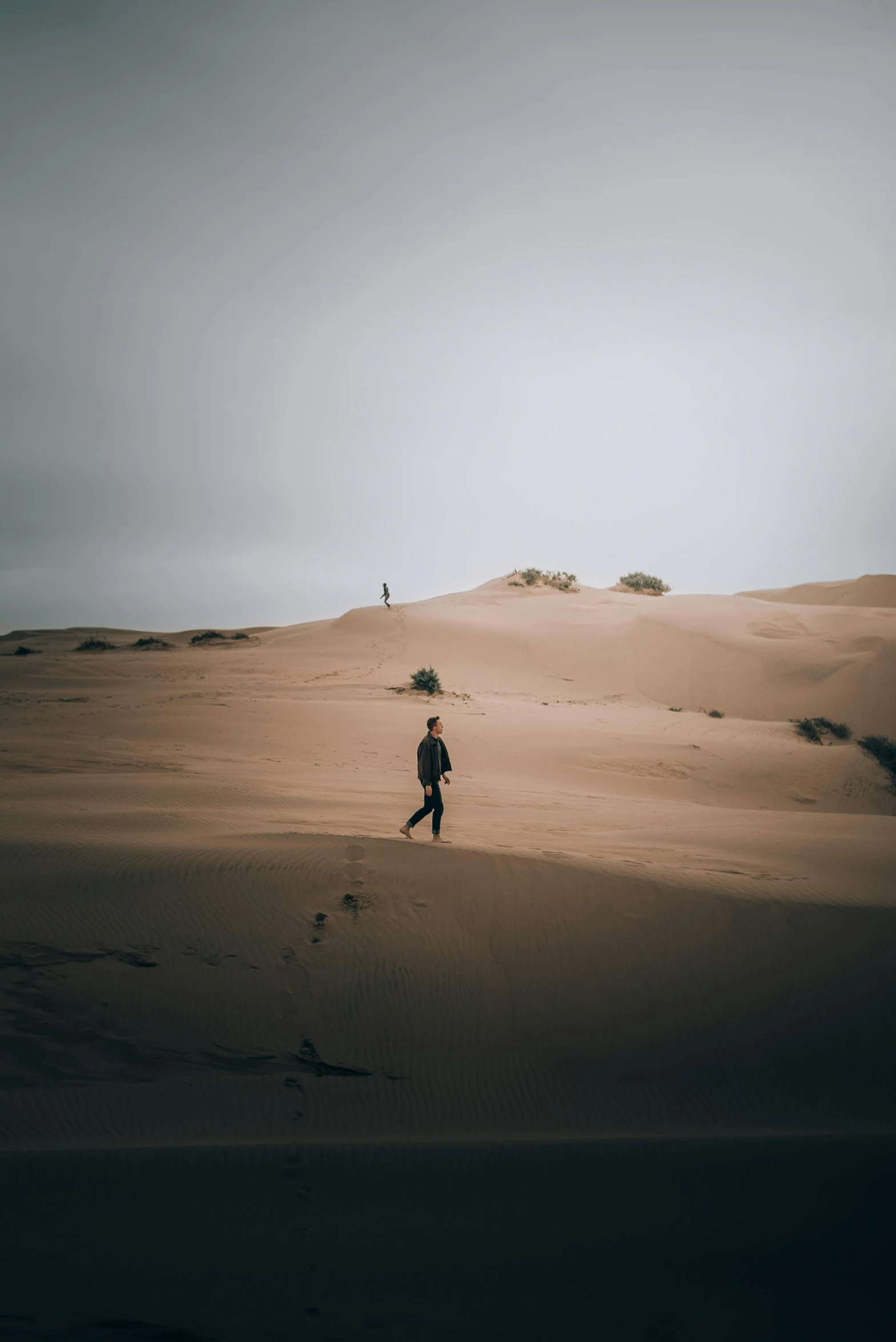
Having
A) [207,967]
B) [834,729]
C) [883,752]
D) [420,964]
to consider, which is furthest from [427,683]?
[207,967]

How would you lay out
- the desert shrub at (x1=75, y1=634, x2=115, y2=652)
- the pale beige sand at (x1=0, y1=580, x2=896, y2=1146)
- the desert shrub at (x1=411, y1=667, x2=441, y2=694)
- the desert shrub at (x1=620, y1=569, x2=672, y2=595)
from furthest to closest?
the desert shrub at (x1=620, y1=569, x2=672, y2=595) < the desert shrub at (x1=75, y1=634, x2=115, y2=652) < the desert shrub at (x1=411, y1=667, x2=441, y2=694) < the pale beige sand at (x1=0, y1=580, x2=896, y2=1146)

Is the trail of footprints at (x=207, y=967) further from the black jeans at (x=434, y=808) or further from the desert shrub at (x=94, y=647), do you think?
the desert shrub at (x=94, y=647)

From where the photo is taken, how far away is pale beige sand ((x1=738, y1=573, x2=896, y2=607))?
4828 centimetres

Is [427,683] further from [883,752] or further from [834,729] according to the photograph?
[883,752]

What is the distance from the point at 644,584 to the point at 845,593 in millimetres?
18834

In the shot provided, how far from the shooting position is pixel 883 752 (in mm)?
15688

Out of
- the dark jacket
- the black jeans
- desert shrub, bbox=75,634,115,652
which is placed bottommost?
the black jeans

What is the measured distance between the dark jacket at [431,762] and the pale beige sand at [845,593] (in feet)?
114

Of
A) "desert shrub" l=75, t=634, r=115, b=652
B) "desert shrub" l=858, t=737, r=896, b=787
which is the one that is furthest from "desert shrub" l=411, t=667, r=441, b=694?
"desert shrub" l=75, t=634, r=115, b=652

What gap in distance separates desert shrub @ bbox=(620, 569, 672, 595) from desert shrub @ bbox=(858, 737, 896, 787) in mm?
31502

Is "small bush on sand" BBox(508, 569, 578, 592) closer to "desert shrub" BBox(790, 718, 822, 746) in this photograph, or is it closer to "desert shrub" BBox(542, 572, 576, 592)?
"desert shrub" BBox(542, 572, 576, 592)

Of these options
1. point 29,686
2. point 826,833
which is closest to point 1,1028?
point 826,833

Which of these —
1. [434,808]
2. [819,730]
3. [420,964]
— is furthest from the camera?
[819,730]

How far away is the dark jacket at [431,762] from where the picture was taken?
800cm
